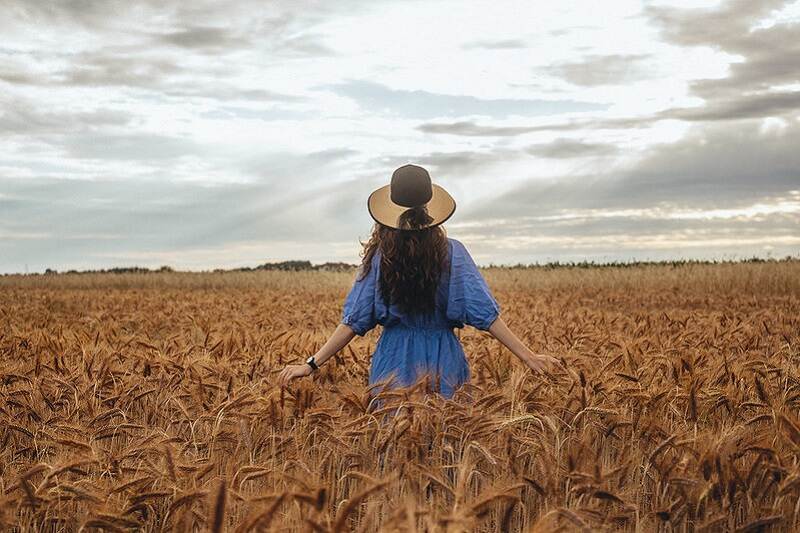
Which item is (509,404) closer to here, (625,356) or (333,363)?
(625,356)

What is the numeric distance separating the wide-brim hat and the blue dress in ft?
0.71

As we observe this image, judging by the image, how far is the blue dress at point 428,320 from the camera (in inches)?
173

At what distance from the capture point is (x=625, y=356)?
4844 millimetres

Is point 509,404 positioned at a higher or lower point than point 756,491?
higher

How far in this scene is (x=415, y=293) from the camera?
14.5ft

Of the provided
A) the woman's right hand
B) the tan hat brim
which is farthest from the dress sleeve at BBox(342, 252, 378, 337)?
the woman's right hand

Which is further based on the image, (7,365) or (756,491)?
(7,365)

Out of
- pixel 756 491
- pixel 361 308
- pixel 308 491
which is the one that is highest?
pixel 361 308

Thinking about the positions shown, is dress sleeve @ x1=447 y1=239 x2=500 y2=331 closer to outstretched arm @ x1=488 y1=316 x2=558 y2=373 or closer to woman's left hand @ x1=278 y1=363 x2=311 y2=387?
outstretched arm @ x1=488 y1=316 x2=558 y2=373

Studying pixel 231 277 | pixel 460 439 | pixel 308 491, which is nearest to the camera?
pixel 308 491

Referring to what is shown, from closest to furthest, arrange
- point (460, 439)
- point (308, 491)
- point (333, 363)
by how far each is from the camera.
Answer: point (308, 491) → point (460, 439) → point (333, 363)

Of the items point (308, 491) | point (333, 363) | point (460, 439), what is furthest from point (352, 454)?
point (333, 363)

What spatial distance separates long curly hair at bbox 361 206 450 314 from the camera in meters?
4.34

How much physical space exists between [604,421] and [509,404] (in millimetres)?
549
